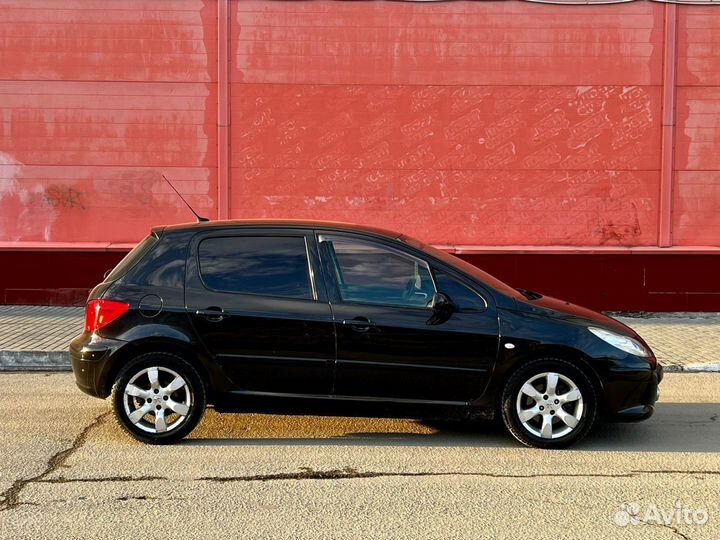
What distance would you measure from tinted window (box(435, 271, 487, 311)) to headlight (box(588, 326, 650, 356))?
0.80m

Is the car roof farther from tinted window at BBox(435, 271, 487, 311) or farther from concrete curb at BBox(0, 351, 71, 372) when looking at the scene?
concrete curb at BBox(0, 351, 71, 372)

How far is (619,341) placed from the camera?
5.60 metres

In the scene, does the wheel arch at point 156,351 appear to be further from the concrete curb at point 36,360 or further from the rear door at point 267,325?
the concrete curb at point 36,360

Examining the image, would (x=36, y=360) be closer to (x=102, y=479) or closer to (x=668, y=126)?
(x=102, y=479)

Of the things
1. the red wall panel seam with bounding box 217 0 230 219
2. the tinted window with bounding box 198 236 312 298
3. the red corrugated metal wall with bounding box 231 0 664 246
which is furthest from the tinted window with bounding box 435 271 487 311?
the red wall panel seam with bounding box 217 0 230 219

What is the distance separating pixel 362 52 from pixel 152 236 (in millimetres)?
6736

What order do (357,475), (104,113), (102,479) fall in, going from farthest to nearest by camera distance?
1. (104,113)
2. (357,475)
3. (102,479)

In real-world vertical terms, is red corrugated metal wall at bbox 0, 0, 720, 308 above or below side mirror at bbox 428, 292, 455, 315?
above

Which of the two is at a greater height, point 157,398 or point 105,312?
point 105,312

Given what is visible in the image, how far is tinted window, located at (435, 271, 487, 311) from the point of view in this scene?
554 centimetres

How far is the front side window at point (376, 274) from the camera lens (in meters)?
5.59

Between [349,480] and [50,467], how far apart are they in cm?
188

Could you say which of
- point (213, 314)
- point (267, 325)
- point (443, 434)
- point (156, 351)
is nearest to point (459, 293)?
point (443, 434)

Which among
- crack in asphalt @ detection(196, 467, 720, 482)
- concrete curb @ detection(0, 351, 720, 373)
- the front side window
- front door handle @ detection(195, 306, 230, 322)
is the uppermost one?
the front side window
